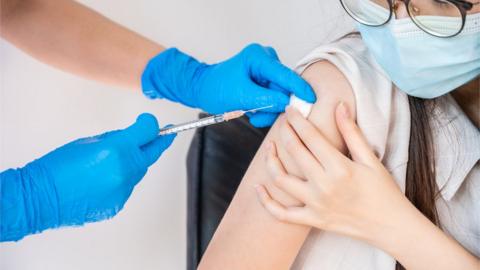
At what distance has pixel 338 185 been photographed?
96 centimetres

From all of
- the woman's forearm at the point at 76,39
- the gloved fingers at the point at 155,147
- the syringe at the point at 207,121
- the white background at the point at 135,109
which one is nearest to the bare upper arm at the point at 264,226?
the syringe at the point at 207,121

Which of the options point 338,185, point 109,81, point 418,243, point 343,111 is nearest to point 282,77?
point 343,111

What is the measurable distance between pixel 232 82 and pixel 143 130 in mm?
233

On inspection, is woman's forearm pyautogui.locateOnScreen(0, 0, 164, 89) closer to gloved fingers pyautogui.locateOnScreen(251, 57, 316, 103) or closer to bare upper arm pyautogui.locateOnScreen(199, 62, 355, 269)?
gloved fingers pyautogui.locateOnScreen(251, 57, 316, 103)

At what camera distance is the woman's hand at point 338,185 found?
0.96 metres

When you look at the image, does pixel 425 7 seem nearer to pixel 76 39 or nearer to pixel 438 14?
pixel 438 14

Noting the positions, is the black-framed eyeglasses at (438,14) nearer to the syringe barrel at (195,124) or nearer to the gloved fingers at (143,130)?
the syringe barrel at (195,124)

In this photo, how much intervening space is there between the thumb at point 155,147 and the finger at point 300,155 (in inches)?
12.2

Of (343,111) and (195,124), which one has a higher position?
(195,124)

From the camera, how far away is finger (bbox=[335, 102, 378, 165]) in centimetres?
98

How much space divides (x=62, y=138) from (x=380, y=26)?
4.21ft

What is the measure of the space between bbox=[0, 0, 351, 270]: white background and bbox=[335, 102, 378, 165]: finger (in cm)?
81

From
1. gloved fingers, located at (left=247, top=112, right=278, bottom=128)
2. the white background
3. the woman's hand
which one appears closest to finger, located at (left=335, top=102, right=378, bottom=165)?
the woman's hand

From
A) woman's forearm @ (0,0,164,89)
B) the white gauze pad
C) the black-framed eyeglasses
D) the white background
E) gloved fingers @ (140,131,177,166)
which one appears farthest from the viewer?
the white background
